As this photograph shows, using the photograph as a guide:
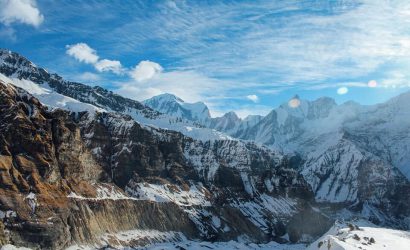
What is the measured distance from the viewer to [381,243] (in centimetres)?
17312

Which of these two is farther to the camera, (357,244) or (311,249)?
(311,249)

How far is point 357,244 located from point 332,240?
1084cm

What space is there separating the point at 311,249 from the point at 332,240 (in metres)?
27.7

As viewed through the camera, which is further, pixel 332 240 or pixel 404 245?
pixel 404 245

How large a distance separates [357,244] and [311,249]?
72.9 feet

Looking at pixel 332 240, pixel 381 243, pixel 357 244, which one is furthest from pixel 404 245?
pixel 332 240

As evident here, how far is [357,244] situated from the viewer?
158500mm

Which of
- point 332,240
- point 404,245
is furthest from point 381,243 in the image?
point 332,240

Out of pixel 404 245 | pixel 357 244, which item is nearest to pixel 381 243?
pixel 404 245

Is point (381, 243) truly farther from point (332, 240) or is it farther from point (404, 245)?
point (332, 240)

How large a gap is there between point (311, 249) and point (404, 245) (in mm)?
26689

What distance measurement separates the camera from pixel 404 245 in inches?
6880

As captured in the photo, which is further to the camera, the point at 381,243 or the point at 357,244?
the point at 381,243

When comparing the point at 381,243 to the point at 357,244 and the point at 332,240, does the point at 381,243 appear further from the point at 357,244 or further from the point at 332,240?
the point at 332,240
